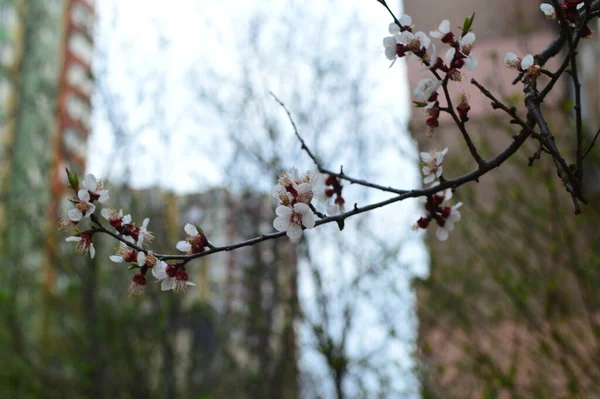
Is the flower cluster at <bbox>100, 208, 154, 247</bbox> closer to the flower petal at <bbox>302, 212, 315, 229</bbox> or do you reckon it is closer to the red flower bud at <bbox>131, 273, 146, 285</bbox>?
the red flower bud at <bbox>131, 273, 146, 285</bbox>

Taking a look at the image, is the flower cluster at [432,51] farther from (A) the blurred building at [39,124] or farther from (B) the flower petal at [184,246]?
(A) the blurred building at [39,124]

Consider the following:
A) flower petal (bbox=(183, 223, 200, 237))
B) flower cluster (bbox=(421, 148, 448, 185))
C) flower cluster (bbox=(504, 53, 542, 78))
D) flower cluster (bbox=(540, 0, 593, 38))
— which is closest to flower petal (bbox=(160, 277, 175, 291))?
flower petal (bbox=(183, 223, 200, 237))

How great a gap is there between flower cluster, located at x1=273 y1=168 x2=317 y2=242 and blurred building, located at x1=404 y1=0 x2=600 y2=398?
218 centimetres

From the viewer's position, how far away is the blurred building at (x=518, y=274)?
14.9 feet

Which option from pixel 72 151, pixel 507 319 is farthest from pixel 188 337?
pixel 507 319

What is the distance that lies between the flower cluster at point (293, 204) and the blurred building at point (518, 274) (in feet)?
7.16

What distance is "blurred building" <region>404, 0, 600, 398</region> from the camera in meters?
4.54

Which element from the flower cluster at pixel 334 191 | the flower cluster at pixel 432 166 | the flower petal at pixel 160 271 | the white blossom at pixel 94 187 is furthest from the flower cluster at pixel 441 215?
the white blossom at pixel 94 187

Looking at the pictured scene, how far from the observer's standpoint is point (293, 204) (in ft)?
5.56

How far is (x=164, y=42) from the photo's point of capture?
711cm

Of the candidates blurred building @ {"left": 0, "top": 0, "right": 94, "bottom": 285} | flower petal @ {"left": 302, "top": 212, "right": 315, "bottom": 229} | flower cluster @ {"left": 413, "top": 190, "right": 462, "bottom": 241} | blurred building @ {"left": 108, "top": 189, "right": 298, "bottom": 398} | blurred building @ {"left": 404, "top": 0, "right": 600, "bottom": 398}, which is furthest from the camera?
blurred building @ {"left": 0, "top": 0, "right": 94, "bottom": 285}

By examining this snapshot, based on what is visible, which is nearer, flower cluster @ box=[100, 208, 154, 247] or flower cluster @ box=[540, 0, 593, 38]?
flower cluster @ box=[540, 0, 593, 38]

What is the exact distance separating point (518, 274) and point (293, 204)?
439cm

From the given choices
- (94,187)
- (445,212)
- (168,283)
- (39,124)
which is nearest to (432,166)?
(445,212)
